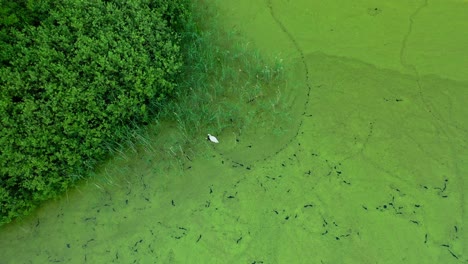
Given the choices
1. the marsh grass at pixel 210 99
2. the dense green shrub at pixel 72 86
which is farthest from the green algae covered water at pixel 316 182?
the dense green shrub at pixel 72 86

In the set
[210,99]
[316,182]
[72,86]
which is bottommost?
[316,182]

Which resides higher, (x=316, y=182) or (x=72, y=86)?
(x=72, y=86)

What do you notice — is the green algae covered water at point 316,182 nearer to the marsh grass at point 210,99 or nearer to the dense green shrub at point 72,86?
the marsh grass at point 210,99

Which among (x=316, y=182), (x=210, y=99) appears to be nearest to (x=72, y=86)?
(x=210, y=99)

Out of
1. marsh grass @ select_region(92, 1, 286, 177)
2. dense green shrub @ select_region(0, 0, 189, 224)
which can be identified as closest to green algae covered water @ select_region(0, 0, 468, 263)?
marsh grass @ select_region(92, 1, 286, 177)

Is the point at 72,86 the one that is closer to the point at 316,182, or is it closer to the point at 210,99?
the point at 210,99

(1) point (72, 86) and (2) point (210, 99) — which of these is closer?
(1) point (72, 86)
